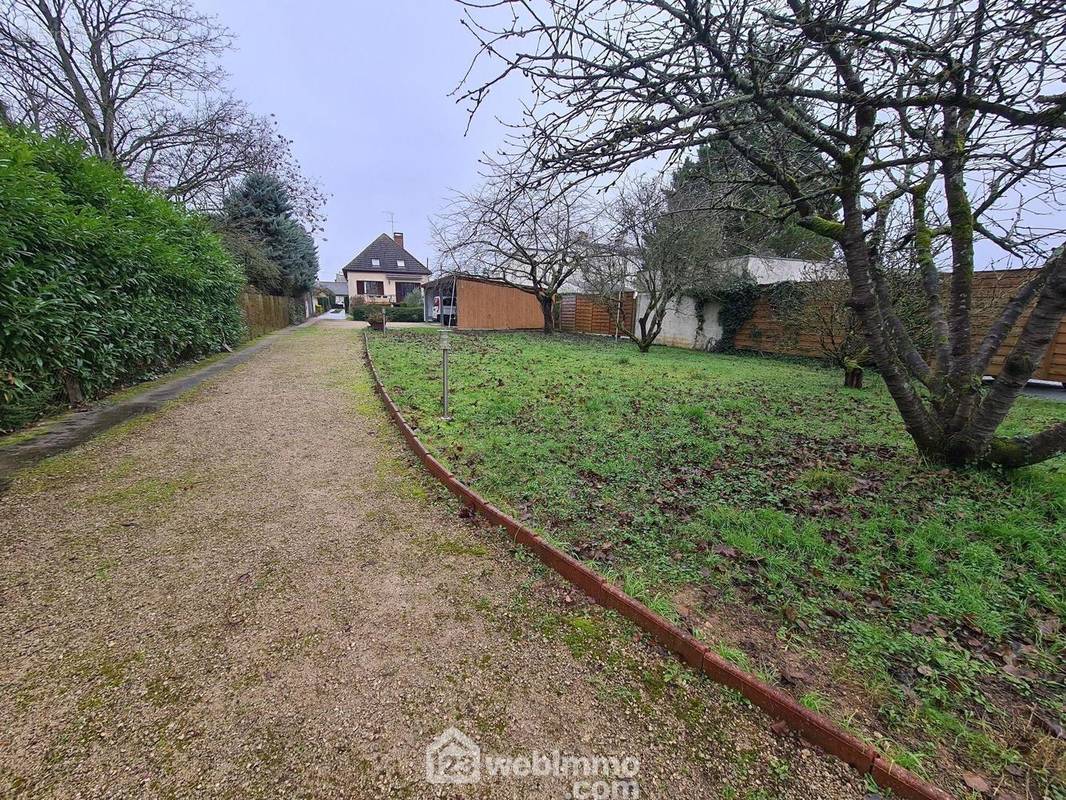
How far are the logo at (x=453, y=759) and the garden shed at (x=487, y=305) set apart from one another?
18818 millimetres

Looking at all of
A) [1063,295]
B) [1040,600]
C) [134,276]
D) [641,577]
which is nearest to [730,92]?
[1063,295]

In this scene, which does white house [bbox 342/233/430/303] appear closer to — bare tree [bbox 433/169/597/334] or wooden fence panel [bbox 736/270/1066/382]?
bare tree [bbox 433/169/597/334]

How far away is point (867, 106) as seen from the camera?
2.37 meters

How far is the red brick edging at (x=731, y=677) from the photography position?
137cm

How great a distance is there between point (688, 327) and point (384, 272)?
34.5m

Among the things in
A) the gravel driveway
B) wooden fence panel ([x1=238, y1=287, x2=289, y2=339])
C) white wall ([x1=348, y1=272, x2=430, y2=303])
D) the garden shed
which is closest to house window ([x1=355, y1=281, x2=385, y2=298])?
white wall ([x1=348, y1=272, x2=430, y2=303])

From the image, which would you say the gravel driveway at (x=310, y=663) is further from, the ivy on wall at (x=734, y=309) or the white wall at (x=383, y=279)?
the white wall at (x=383, y=279)

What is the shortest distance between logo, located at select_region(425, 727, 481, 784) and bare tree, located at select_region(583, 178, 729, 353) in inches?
411

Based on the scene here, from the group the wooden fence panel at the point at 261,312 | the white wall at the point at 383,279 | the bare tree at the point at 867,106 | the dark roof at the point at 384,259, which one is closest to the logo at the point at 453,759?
the bare tree at the point at 867,106

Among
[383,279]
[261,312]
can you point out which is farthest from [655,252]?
[383,279]

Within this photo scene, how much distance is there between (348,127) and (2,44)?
27.9 feet

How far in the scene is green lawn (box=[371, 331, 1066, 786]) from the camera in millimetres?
1635

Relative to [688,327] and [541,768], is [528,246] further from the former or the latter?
[541,768]

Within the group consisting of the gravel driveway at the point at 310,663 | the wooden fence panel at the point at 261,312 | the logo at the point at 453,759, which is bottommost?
the logo at the point at 453,759
